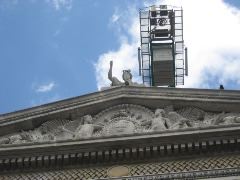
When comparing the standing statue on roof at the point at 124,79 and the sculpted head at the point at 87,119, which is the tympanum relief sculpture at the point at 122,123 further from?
the standing statue on roof at the point at 124,79

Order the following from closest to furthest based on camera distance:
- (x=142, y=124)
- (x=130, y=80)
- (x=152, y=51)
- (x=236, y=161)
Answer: (x=236, y=161) → (x=142, y=124) → (x=130, y=80) → (x=152, y=51)

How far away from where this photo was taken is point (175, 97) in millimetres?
15750

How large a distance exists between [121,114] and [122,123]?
468 mm

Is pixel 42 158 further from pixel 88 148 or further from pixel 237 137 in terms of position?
pixel 237 137

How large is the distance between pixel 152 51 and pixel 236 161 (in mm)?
9021

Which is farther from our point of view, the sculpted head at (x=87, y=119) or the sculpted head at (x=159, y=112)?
the sculpted head at (x=87, y=119)

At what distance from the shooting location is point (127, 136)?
14453 mm

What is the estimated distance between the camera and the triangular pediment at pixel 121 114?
49.6 feet

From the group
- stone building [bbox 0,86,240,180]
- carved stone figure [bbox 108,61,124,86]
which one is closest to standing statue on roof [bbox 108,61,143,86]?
carved stone figure [bbox 108,61,124,86]

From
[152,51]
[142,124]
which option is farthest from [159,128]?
[152,51]

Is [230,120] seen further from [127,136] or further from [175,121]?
[127,136]

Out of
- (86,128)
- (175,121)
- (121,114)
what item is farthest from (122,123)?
(175,121)

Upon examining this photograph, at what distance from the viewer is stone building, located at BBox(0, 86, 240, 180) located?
14156mm

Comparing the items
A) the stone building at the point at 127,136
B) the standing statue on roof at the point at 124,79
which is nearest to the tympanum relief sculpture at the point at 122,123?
the stone building at the point at 127,136
